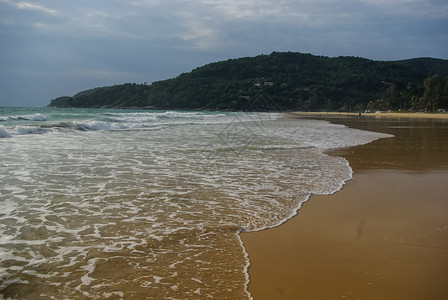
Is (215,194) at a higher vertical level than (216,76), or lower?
lower

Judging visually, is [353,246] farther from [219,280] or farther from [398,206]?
[398,206]

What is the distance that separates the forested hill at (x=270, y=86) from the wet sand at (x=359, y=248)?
85012 millimetres

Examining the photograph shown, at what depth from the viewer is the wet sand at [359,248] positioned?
8.36 feet

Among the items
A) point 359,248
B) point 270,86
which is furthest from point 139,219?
point 270,86

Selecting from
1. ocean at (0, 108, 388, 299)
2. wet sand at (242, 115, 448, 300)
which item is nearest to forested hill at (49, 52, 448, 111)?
ocean at (0, 108, 388, 299)

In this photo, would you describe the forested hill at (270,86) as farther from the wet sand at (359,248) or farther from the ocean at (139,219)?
the wet sand at (359,248)

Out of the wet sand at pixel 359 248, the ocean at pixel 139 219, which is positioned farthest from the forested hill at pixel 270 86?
the wet sand at pixel 359 248

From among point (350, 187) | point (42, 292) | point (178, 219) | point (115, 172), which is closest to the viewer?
point (42, 292)

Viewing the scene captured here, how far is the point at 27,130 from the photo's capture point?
1550cm

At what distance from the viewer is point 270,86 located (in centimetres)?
10550

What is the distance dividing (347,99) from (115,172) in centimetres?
10002

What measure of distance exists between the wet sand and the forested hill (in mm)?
85012

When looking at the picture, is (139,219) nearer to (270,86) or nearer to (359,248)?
(359,248)

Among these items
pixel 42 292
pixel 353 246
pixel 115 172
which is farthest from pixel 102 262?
pixel 115 172
